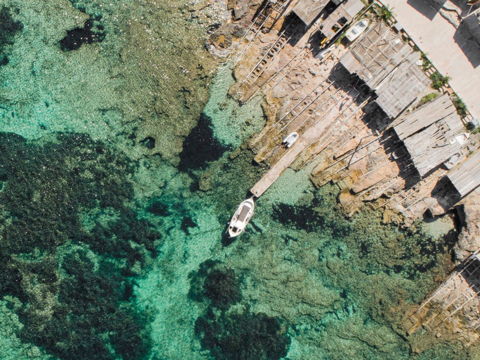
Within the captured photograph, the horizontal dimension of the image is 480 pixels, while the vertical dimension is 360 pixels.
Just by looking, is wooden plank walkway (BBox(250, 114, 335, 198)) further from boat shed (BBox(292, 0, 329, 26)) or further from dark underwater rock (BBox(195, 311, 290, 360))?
dark underwater rock (BBox(195, 311, 290, 360))

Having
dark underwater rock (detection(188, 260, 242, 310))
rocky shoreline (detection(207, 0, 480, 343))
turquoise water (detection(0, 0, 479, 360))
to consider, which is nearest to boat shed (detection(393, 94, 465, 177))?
rocky shoreline (detection(207, 0, 480, 343))

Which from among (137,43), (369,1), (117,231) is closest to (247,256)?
(117,231)

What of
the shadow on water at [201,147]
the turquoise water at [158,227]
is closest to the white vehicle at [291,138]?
the turquoise water at [158,227]

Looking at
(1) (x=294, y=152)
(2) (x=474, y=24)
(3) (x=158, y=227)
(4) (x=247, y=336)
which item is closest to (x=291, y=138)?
(1) (x=294, y=152)

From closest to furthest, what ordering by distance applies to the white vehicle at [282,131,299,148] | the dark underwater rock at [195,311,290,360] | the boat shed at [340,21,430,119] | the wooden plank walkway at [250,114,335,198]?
the boat shed at [340,21,430,119]
the white vehicle at [282,131,299,148]
the wooden plank walkway at [250,114,335,198]
the dark underwater rock at [195,311,290,360]

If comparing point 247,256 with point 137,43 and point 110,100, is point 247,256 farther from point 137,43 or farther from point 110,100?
point 137,43

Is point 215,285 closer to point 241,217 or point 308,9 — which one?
point 241,217

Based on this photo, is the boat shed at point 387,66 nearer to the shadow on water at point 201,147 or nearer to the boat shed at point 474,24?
the boat shed at point 474,24
